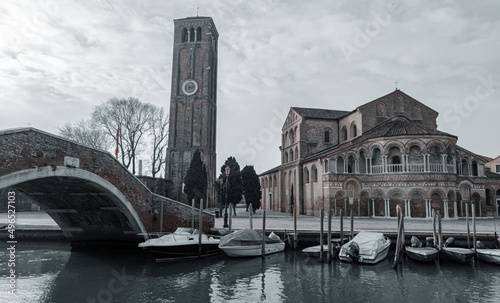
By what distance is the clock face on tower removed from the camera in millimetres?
39562

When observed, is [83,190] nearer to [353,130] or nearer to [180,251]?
[180,251]

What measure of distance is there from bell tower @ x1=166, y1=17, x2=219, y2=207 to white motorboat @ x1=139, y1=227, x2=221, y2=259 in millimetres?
21310

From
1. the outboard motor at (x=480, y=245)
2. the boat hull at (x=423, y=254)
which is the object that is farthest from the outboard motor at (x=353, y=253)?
the outboard motor at (x=480, y=245)

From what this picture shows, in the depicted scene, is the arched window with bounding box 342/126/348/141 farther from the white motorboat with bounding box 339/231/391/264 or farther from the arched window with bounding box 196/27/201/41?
the arched window with bounding box 196/27/201/41

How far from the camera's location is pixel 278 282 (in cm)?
1105

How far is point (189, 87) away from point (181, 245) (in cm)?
2831

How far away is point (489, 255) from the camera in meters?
13.5

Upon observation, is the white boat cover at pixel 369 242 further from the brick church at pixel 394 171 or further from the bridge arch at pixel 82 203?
the bridge arch at pixel 82 203

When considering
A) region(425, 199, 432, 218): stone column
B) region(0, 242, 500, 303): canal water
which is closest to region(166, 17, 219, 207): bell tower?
region(425, 199, 432, 218): stone column

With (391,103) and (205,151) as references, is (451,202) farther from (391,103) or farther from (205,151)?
(205,151)

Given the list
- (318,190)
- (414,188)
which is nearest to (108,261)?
(318,190)

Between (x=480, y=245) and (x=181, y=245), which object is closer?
(x=181, y=245)

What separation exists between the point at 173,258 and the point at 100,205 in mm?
3982

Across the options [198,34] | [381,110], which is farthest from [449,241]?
[198,34]
